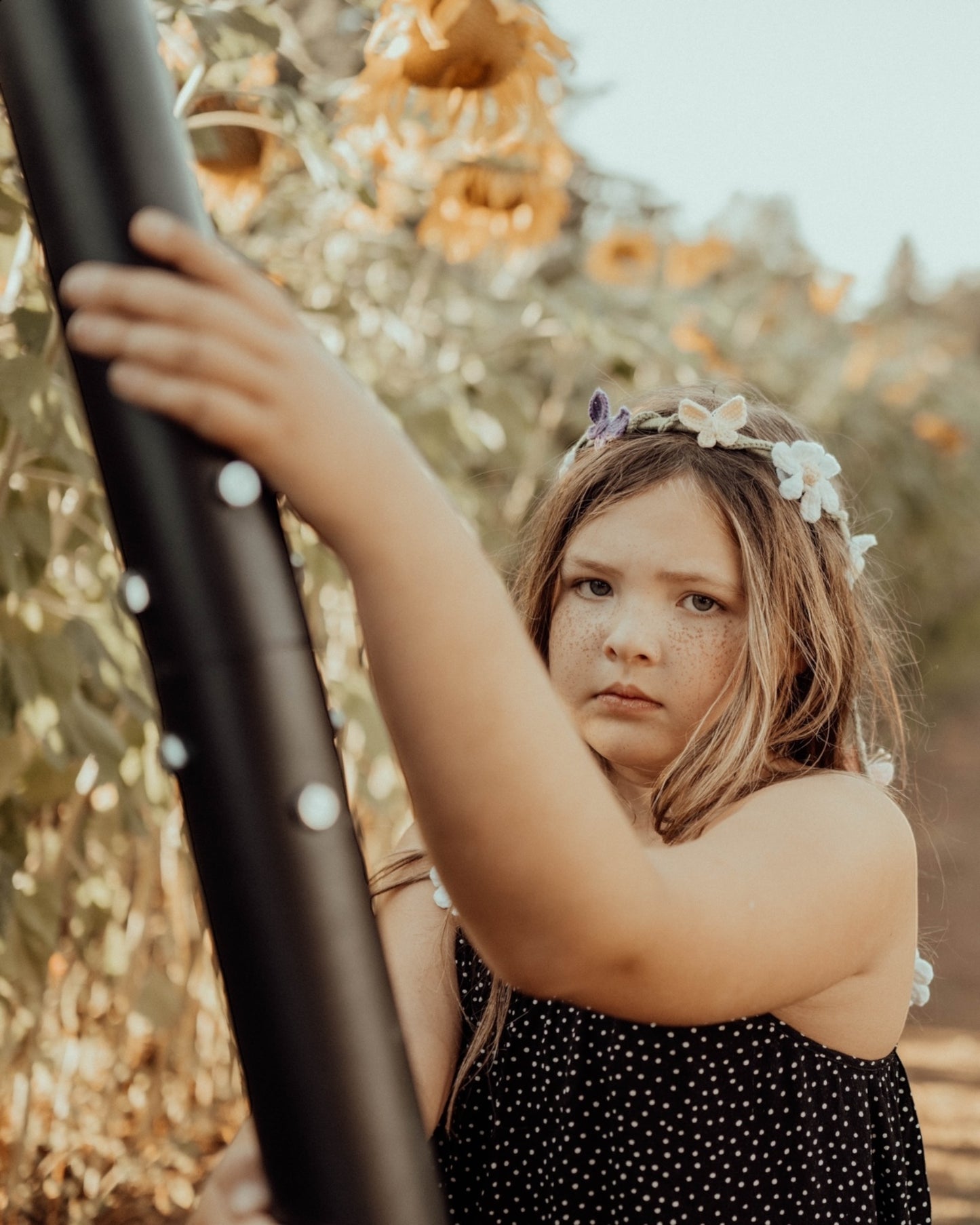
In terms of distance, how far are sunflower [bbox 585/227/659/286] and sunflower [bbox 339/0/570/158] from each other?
Answer: 2.25 metres

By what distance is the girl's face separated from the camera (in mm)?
1069

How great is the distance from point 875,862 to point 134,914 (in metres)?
2.14

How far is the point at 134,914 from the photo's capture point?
8.75ft

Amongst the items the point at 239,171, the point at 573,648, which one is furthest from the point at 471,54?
the point at 573,648

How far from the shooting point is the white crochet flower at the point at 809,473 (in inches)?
49.5

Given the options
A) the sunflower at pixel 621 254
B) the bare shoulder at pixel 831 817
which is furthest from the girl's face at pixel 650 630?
the sunflower at pixel 621 254

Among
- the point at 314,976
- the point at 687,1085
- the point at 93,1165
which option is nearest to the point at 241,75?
the point at 687,1085

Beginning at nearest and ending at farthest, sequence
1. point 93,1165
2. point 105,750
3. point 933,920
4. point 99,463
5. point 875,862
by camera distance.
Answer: point 99,463 → point 875,862 → point 105,750 → point 93,1165 → point 933,920

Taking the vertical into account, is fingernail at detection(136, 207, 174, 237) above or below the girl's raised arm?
above

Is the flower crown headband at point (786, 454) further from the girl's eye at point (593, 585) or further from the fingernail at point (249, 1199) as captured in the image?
the fingernail at point (249, 1199)

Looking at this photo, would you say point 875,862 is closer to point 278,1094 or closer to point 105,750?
point 278,1094

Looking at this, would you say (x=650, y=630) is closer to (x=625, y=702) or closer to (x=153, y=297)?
(x=625, y=702)

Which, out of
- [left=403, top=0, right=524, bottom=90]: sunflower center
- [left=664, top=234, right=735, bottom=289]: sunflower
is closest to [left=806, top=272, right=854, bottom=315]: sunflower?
[left=664, top=234, right=735, bottom=289]: sunflower

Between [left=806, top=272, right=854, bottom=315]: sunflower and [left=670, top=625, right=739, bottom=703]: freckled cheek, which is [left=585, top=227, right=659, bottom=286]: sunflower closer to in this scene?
[left=806, top=272, right=854, bottom=315]: sunflower
